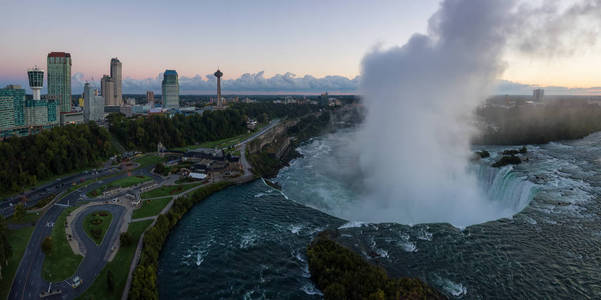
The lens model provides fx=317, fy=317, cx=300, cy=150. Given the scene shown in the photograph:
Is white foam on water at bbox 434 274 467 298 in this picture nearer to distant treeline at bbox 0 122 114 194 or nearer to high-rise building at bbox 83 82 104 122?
distant treeline at bbox 0 122 114 194

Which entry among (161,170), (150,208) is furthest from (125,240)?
(161,170)

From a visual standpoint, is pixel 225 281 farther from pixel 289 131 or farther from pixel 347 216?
pixel 289 131

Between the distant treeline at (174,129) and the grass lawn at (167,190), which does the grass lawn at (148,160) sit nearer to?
the distant treeline at (174,129)

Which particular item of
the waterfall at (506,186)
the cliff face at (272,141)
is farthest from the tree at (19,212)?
the waterfall at (506,186)

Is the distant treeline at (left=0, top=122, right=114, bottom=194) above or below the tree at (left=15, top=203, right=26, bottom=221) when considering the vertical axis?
above

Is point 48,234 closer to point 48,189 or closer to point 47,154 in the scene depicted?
point 48,189

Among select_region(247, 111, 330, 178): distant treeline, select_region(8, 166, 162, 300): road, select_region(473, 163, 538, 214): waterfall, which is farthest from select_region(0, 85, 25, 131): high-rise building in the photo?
select_region(473, 163, 538, 214): waterfall
